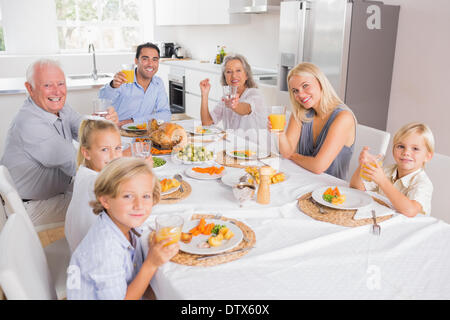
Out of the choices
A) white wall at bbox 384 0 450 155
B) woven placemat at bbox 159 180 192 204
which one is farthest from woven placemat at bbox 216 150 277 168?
white wall at bbox 384 0 450 155

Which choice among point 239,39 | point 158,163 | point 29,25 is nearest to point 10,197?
point 158,163

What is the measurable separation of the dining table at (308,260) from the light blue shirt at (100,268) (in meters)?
0.11

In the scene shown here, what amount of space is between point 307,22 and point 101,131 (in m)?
2.64

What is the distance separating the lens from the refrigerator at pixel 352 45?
335 cm

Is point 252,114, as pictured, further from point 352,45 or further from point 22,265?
point 22,265

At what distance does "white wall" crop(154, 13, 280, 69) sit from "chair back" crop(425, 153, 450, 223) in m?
3.24

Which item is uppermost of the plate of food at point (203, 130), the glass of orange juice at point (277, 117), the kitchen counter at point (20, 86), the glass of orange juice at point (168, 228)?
the glass of orange juice at point (277, 117)

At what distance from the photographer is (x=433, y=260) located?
120cm

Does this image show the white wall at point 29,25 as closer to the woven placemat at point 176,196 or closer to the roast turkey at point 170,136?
the roast turkey at point 170,136

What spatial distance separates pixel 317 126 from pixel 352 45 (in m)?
1.52

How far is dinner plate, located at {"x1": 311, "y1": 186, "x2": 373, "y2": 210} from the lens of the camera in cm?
151

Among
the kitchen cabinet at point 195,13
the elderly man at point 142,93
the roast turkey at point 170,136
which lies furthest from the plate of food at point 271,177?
the kitchen cabinet at point 195,13

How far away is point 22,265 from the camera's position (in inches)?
43.5
